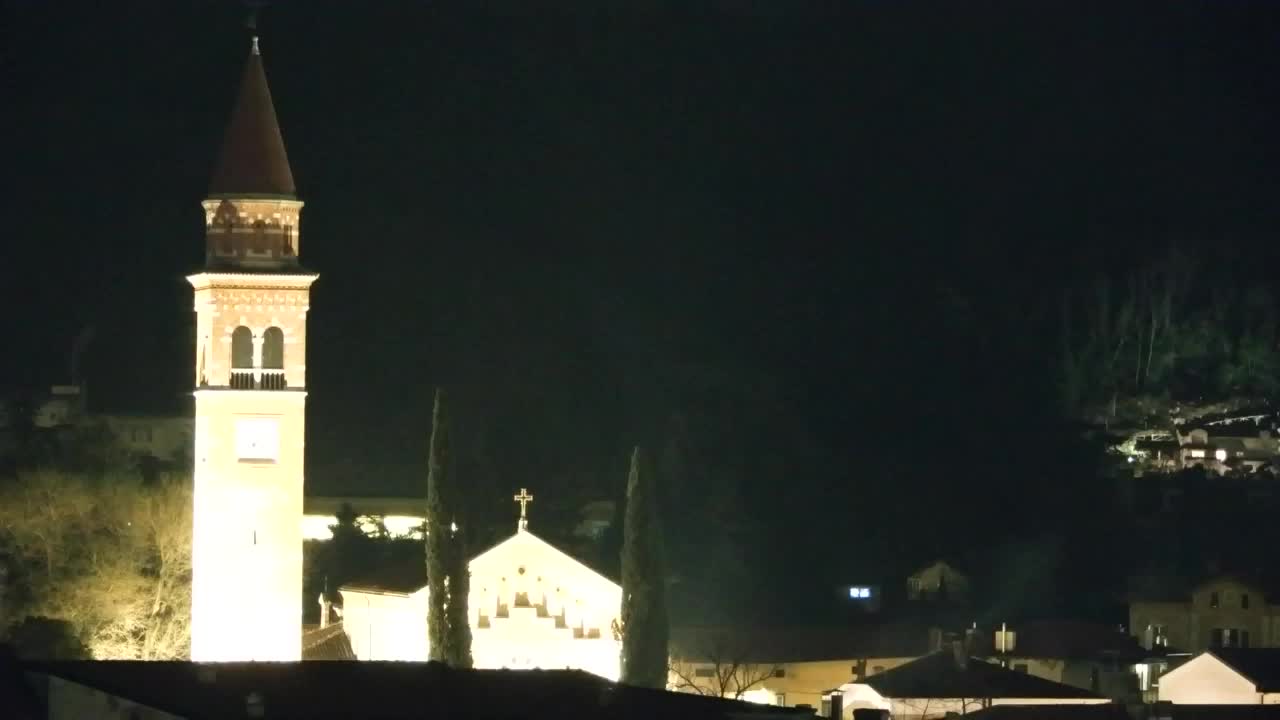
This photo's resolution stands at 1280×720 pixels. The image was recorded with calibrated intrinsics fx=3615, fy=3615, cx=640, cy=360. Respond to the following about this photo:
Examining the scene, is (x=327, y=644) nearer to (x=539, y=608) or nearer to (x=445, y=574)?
(x=539, y=608)

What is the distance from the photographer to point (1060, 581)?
10406cm

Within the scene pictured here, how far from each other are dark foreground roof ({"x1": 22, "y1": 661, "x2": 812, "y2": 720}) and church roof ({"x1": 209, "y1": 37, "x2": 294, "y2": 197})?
25.9 metres

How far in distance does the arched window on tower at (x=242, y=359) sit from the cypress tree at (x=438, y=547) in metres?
3.69

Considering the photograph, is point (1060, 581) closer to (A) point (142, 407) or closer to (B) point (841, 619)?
(B) point (841, 619)

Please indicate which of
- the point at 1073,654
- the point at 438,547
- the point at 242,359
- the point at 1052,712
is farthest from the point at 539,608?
the point at 1052,712

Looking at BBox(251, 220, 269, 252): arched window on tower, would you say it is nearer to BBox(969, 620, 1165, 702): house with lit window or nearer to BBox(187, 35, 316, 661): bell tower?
BBox(187, 35, 316, 661): bell tower

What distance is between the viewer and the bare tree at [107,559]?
247ft

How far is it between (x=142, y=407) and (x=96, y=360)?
3.60 metres

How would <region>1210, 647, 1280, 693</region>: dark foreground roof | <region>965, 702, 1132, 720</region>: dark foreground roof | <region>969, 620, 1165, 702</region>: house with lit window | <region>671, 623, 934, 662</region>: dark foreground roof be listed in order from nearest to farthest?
1. <region>965, 702, 1132, 720</region>: dark foreground roof
2. <region>1210, 647, 1280, 693</region>: dark foreground roof
3. <region>969, 620, 1165, 702</region>: house with lit window
4. <region>671, 623, 934, 662</region>: dark foreground roof

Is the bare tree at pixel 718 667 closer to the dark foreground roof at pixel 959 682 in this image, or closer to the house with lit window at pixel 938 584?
the dark foreground roof at pixel 959 682

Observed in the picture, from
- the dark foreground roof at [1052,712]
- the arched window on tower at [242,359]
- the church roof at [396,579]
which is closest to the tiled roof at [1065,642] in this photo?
the church roof at [396,579]

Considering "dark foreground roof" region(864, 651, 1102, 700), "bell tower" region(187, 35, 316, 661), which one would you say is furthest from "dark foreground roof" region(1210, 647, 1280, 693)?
A: "bell tower" region(187, 35, 316, 661)

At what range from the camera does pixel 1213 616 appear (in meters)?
95.2

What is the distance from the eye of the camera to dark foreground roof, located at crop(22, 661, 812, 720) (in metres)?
40.1
